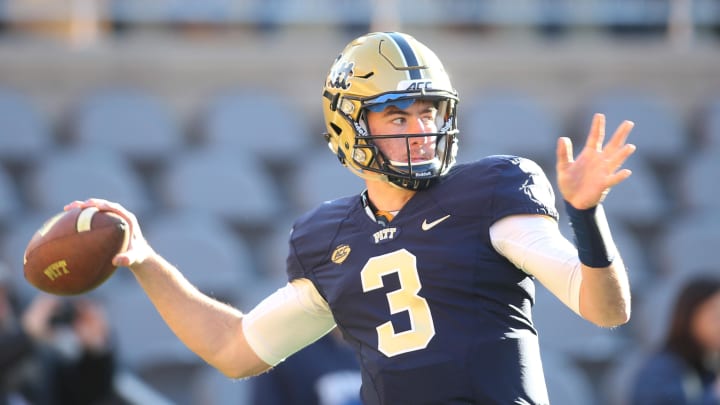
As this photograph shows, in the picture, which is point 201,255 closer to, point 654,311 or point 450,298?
point 654,311

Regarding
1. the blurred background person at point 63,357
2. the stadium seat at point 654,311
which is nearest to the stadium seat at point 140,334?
the blurred background person at point 63,357

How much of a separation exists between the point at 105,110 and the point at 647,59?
148 inches

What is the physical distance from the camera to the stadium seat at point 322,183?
22.2ft

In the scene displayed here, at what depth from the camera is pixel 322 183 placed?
680 cm

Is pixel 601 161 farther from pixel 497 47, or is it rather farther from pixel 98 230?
pixel 497 47

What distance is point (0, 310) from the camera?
501 cm

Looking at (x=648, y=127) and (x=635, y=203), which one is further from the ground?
(x=648, y=127)

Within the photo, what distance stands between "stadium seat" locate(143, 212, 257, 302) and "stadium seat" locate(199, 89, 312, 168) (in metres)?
1.00

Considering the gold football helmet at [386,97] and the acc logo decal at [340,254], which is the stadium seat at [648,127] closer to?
the gold football helmet at [386,97]

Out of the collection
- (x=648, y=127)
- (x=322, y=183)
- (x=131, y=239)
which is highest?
(x=131, y=239)

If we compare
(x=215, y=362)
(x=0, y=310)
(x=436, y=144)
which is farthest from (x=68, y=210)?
(x=0, y=310)

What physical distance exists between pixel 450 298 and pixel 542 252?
0.26 metres

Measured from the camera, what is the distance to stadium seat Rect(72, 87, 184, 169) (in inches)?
278

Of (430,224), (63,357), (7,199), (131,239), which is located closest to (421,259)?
(430,224)
